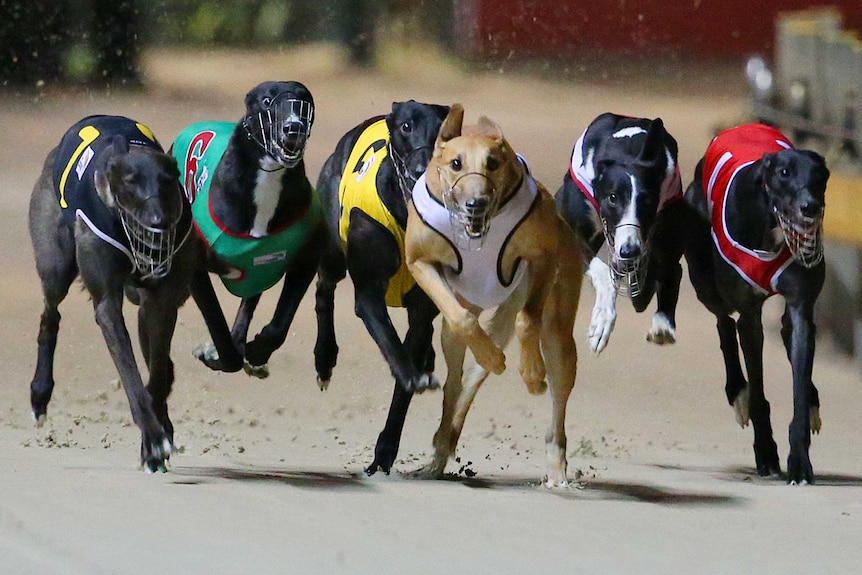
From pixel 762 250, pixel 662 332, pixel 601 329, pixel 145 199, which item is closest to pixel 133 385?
pixel 145 199

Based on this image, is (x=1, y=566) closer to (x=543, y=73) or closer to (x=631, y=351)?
(x=631, y=351)

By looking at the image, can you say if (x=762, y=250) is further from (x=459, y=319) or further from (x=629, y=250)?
(x=459, y=319)

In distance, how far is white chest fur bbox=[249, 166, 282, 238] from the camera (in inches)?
187

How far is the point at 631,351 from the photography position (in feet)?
25.3

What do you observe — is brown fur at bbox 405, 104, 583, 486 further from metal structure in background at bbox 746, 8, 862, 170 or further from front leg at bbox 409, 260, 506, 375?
metal structure in background at bbox 746, 8, 862, 170

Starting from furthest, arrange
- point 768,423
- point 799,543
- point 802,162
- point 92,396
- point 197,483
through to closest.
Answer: point 92,396 → point 768,423 → point 802,162 → point 197,483 → point 799,543

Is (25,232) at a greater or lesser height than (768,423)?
greater

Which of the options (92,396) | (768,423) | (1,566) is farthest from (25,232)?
(1,566)

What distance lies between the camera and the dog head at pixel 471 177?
4098 millimetres

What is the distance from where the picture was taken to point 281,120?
15.0 ft

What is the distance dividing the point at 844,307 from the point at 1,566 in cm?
522

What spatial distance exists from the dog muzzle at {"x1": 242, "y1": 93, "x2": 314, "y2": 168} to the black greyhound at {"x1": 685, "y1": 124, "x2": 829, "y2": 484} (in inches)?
53.2

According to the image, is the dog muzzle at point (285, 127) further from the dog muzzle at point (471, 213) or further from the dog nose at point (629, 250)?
the dog nose at point (629, 250)

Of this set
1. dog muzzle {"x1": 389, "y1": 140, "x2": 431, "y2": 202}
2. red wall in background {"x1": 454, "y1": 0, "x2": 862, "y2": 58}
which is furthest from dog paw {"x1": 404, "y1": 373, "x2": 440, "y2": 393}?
red wall in background {"x1": 454, "y1": 0, "x2": 862, "y2": 58}
